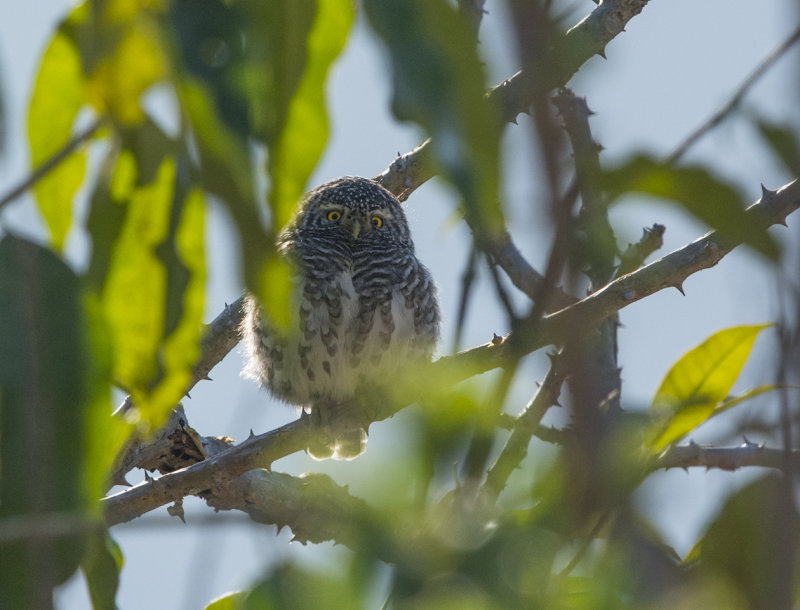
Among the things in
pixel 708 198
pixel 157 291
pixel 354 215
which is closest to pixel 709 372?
pixel 708 198

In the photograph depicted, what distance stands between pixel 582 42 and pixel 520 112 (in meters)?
0.35

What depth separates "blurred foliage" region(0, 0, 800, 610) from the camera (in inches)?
46.5

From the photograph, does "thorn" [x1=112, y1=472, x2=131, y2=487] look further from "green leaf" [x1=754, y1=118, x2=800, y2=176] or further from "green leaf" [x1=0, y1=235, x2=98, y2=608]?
"green leaf" [x1=754, y1=118, x2=800, y2=176]

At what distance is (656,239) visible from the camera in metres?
3.09

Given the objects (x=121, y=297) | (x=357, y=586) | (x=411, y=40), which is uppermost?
(x=121, y=297)

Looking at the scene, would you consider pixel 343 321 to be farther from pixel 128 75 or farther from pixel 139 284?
pixel 128 75

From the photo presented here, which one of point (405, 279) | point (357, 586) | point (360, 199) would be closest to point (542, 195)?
point (357, 586)

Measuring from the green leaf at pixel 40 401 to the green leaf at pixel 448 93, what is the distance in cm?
70

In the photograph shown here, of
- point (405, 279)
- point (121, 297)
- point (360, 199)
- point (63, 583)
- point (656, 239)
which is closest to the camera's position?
point (63, 583)

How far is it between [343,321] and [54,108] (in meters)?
2.45

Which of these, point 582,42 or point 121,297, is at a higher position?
point 582,42

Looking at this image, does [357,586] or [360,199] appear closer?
[357,586]

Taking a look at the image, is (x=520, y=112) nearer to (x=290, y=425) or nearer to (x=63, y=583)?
(x=290, y=425)

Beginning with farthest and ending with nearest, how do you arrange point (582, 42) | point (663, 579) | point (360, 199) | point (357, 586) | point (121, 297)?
point (360, 199)
point (582, 42)
point (121, 297)
point (357, 586)
point (663, 579)
